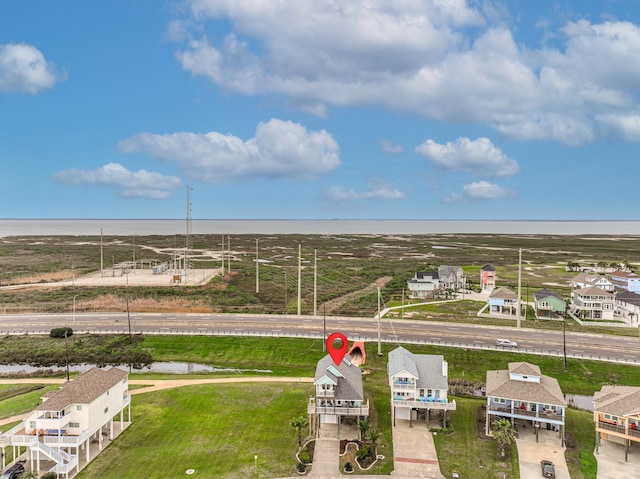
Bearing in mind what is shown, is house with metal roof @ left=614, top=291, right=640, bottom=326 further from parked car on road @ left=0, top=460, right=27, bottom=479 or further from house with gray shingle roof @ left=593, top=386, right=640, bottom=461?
parked car on road @ left=0, top=460, right=27, bottom=479

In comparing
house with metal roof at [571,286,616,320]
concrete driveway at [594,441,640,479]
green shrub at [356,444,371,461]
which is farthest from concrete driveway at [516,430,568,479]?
house with metal roof at [571,286,616,320]

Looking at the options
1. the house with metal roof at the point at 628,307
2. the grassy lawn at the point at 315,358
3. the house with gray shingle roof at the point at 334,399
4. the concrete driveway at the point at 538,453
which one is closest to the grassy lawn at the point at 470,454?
the concrete driveway at the point at 538,453

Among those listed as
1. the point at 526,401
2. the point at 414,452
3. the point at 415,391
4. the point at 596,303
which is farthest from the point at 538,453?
the point at 596,303

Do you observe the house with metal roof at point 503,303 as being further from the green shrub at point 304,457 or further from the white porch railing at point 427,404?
the green shrub at point 304,457

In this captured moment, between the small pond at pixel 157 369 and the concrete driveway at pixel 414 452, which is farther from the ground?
the small pond at pixel 157 369

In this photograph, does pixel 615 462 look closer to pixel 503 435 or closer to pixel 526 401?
pixel 526 401

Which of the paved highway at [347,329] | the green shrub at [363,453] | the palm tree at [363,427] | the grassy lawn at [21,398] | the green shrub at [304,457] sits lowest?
the green shrub at [304,457]
